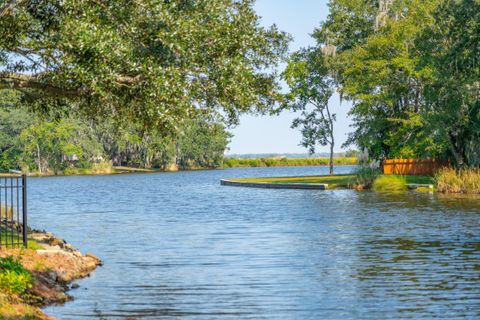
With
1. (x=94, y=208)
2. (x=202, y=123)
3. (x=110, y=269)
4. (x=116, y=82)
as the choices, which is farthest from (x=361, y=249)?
(x=94, y=208)

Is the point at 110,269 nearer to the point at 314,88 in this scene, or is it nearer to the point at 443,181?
the point at 443,181

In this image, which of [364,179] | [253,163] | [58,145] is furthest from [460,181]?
[253,163]

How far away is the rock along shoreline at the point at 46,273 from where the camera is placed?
14117 millimetres

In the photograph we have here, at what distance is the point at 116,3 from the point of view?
19.7 m

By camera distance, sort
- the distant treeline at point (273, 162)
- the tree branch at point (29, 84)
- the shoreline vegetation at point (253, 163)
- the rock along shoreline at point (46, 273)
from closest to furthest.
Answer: the rock along shoreline at point (46, 273) < the tree branch at point (29, 84) < the shoreline vegetation at point (253, 163) < the distant treeline at point (273, 162)

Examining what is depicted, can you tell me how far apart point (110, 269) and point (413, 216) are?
1823 centimetres

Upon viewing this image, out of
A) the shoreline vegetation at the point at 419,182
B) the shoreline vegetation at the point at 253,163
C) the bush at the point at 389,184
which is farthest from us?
the shoreline vegetation at the point at 253,163

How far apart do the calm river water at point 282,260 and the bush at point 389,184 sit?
37.0ft

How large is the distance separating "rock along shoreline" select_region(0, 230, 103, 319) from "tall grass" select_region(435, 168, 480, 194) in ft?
101

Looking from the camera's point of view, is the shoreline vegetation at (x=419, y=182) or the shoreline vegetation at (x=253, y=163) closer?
the shoreline vegetation at (x=419, y=182)

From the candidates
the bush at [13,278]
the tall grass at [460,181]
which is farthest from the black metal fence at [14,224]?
the tall grass at [460,181]

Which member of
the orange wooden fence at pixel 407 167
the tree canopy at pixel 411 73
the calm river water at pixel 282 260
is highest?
the tree canopy at pixel 411 73

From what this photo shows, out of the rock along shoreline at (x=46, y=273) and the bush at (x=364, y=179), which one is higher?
the bush at (x=364, y=179)

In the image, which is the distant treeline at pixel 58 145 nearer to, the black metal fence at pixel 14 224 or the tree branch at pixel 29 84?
the black metal fence at pixel 14 224
